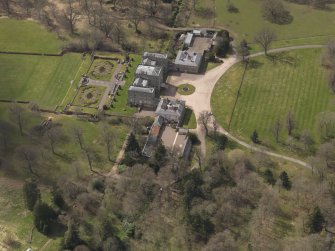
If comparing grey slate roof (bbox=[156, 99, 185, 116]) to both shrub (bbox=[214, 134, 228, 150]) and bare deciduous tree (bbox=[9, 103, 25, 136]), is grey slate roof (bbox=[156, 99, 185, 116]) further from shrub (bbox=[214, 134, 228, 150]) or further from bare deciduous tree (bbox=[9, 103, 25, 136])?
bare deciduous tree (bbox=[9, 103, 25, 136])

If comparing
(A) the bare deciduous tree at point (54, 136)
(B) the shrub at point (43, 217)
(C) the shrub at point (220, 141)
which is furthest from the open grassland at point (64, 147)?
(C) the shrub at point (220, 141)

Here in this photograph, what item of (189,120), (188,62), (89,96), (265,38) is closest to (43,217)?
(89,96)

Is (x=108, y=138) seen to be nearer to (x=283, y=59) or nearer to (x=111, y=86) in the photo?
(x=111, y=86)

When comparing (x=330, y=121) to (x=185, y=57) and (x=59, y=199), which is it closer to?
(x=185, y=57)

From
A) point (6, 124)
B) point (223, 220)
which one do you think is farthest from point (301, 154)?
point (6, 124)

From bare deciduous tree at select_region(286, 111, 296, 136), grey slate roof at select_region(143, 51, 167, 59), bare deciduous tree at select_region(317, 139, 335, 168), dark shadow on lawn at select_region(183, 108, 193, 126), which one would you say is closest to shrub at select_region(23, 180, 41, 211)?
dark shadow on lawn at select_region(183, 108, 193, 126)
